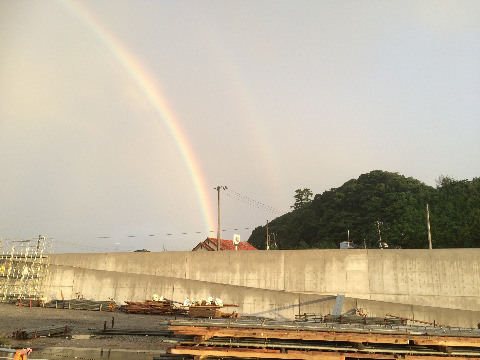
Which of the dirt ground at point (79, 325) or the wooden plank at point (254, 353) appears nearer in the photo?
the wooden plank at point (254, 353)

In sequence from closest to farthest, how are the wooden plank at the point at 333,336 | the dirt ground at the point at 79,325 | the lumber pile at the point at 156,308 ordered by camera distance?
the wooden plank at the point at 333,336
the dirt ground at the point at 79,325
the lumber pile at the point at 156,308

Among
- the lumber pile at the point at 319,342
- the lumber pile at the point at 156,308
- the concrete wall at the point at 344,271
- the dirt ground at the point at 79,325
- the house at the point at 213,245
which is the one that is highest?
the house at the point at 213,245

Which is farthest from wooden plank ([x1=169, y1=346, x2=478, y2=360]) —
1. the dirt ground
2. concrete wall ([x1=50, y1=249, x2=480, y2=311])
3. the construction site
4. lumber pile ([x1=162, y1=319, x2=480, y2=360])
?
concrete wall ([x1=50, y1=249, x2=480, y2=311])

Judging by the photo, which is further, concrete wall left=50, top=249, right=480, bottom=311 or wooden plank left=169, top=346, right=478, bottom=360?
concrete wall left=50, top=249, right=480, bottom=311

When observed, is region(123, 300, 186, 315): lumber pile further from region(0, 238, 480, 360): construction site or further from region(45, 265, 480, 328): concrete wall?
region(45, 265, 480, 328): concrete wall

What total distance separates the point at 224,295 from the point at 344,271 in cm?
903

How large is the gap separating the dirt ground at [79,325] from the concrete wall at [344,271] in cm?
584

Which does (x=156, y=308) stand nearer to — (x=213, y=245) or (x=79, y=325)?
(x=79, y=325)

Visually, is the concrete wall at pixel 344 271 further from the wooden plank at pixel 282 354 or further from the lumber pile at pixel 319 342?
the wooden plank at pixel 282 354

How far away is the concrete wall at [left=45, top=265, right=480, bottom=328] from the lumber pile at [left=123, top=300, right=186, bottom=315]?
7.59ft

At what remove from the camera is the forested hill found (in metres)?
48.7

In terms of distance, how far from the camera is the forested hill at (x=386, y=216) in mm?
48688

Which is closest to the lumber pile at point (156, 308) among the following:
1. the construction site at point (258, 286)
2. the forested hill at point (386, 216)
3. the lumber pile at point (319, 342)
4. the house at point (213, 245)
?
the construction site at point (258, 286)

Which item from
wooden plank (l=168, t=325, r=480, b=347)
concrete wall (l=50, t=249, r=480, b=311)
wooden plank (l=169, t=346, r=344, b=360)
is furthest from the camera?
concrete wall (l=50, t=249, r=480, b=311)
